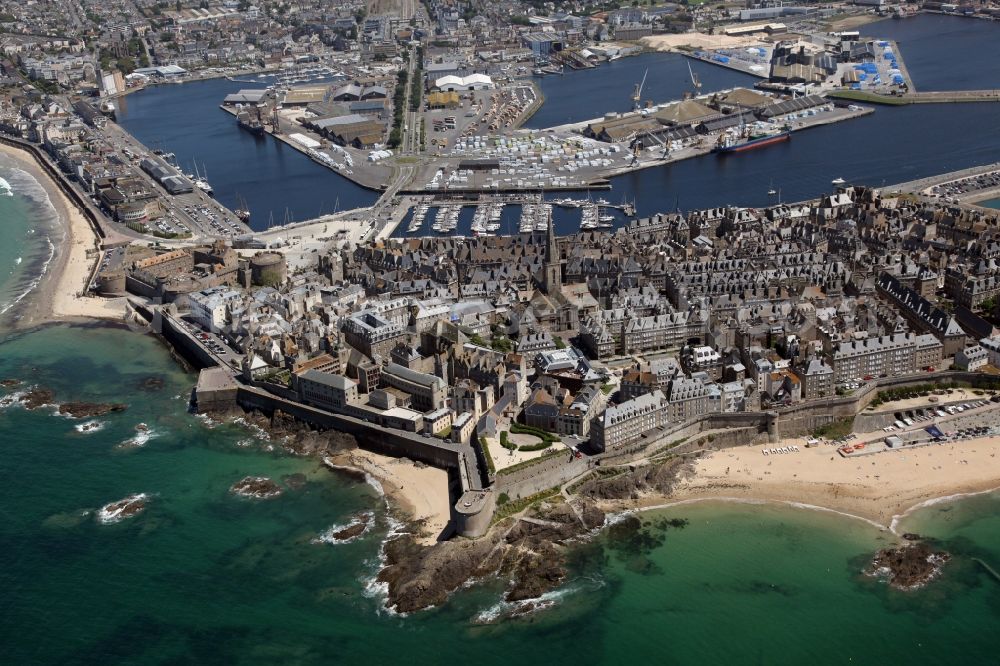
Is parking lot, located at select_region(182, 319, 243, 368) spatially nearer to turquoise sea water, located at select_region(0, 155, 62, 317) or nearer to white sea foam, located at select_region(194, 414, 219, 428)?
white sea foam, located at select_region(194, 414, 219, 428)

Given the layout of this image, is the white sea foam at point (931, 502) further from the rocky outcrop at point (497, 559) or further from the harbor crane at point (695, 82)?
the harbor crane at point (695, 82)

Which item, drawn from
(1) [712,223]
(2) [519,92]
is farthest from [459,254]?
(2) [519,92]

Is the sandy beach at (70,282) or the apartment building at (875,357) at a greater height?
the apartment building at (875,357)

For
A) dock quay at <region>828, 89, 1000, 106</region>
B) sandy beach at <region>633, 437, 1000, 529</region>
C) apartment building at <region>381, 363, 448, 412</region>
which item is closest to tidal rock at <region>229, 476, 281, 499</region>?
apartment building at <region>381, 363, 448, 412</region>

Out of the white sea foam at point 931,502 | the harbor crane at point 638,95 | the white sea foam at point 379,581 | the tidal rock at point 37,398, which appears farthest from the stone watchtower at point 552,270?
the harbor crane at point 638,95

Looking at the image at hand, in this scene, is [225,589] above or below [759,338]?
below

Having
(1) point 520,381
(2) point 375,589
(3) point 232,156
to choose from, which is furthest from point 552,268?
(3) point 232,156

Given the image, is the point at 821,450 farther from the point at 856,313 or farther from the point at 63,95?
the point at 63,95
